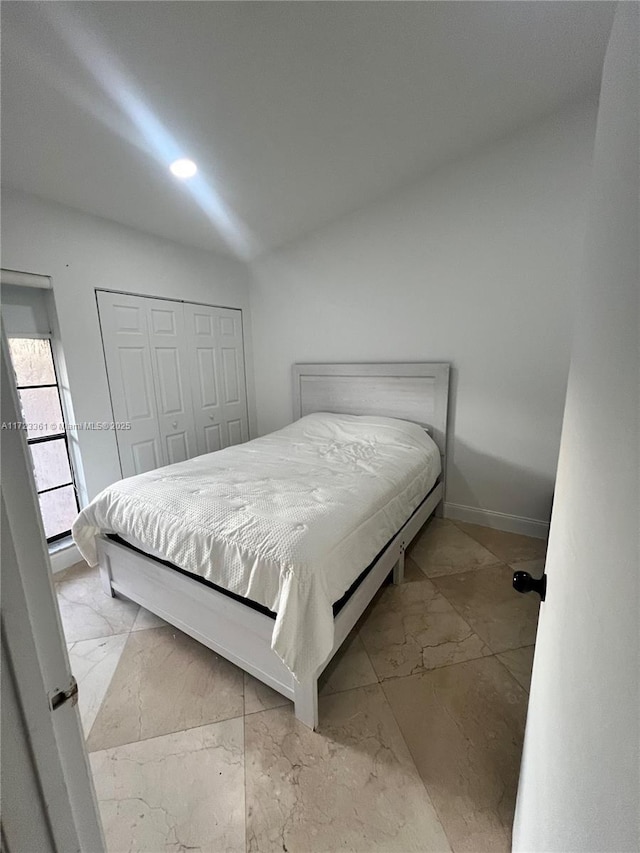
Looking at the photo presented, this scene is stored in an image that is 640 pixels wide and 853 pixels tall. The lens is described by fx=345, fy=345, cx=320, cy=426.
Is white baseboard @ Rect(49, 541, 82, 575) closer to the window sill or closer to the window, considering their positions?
the window sill

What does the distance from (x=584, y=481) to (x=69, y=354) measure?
2.75 meters

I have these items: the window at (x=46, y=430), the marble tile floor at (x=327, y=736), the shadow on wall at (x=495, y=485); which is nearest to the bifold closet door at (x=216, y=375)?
the window at (x=46, y=430)

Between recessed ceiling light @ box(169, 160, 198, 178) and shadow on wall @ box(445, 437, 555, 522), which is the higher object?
recessed ceiling light @ box(169, 160, 198, 178)

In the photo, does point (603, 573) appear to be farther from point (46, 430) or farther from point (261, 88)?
point (46, 430)

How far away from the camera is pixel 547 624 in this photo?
0.80 meters

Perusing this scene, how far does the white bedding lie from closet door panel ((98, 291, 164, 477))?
0.81 meters

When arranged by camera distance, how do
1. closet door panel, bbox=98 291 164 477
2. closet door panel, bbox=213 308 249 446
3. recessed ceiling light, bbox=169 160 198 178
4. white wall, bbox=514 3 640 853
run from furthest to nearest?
1. closet door panel, bbox=213 308 249 446
2. closet door panel, bbox=98 291 164 477
3. recessed ceiling light, bbox=169 160 198 178
4. white wall, bbox=514 3 640 853

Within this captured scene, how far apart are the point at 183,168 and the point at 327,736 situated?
2854 mm

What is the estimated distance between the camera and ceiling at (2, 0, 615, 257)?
1287mm

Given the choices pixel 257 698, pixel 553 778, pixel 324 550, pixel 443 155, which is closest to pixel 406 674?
pixel 257 698

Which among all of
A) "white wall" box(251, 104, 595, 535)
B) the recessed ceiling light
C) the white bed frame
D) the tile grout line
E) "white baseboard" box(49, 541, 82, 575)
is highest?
the recessed ceiling light

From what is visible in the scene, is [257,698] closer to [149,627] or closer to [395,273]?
[149,627]

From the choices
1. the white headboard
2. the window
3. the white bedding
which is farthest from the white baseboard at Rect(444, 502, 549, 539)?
the window

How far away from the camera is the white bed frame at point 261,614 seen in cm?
133
